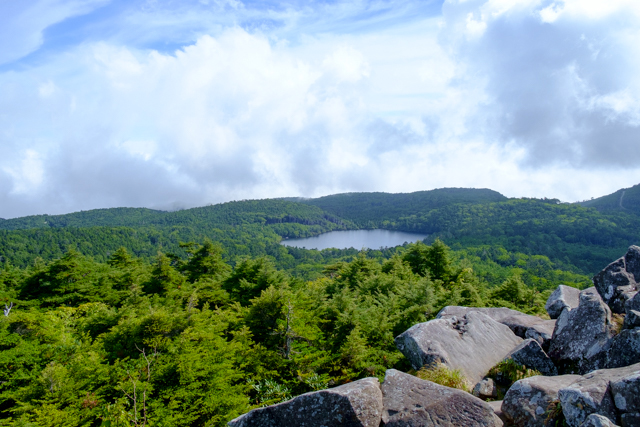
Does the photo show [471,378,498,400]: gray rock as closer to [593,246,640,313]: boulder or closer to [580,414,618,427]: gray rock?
[580,414,618,427]: gray rock

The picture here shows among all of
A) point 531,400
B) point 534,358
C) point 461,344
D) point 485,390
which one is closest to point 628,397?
point 531,400

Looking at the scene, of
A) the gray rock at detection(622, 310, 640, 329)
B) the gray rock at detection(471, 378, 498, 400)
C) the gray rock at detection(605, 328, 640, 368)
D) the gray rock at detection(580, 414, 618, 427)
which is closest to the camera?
the gray rock at detection(580, 414, 618, 427)

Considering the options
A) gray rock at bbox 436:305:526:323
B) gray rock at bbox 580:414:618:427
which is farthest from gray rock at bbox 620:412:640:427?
gray rock at bbox 436:305:526:323

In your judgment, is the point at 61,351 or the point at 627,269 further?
the point at 61,351

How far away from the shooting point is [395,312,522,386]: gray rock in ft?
31.4

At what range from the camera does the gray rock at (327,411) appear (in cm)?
649

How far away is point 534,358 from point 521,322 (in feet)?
11.7

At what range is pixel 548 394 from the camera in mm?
6406

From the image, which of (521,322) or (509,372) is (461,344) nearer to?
(509,372)

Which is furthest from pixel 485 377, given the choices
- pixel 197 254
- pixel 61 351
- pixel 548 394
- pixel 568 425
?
Result: pixel 197 254

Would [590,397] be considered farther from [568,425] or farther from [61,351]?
[61,351]

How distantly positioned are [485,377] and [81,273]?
3168cm

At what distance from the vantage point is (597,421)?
509 centimetres

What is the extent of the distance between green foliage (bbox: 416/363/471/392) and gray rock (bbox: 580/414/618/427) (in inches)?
141
